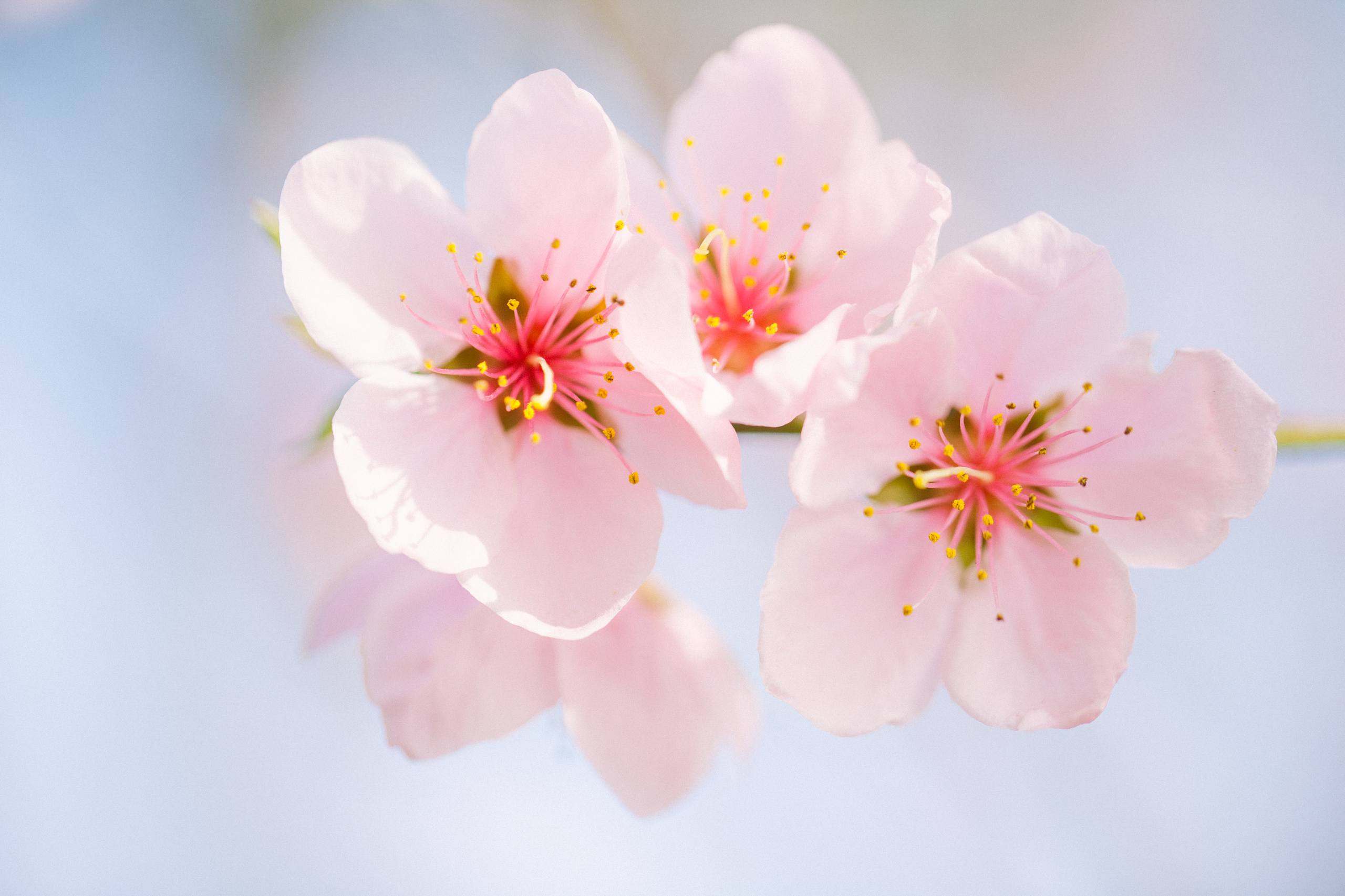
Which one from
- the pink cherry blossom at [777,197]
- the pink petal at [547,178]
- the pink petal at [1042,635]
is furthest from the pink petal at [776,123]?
the pink petal at [1042,635]

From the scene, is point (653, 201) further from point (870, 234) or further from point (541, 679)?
point (541, 679)

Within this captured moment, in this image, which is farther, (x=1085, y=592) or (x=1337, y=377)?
(x=1337, y=377)

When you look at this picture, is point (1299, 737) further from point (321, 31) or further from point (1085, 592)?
point (321, 31)

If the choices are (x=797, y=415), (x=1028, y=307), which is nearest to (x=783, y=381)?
(x=797, y=415)

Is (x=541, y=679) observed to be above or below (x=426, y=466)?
below

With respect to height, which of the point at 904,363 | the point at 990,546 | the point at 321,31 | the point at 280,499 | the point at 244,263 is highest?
the point at 904,363

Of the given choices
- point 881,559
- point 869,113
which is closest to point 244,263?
point 869,113

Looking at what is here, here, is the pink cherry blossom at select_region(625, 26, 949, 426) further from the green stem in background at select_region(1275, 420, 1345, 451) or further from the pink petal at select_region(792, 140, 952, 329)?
the green stem in background at select_region(1275, 420, 1345, 451)

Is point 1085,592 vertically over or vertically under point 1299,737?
over
